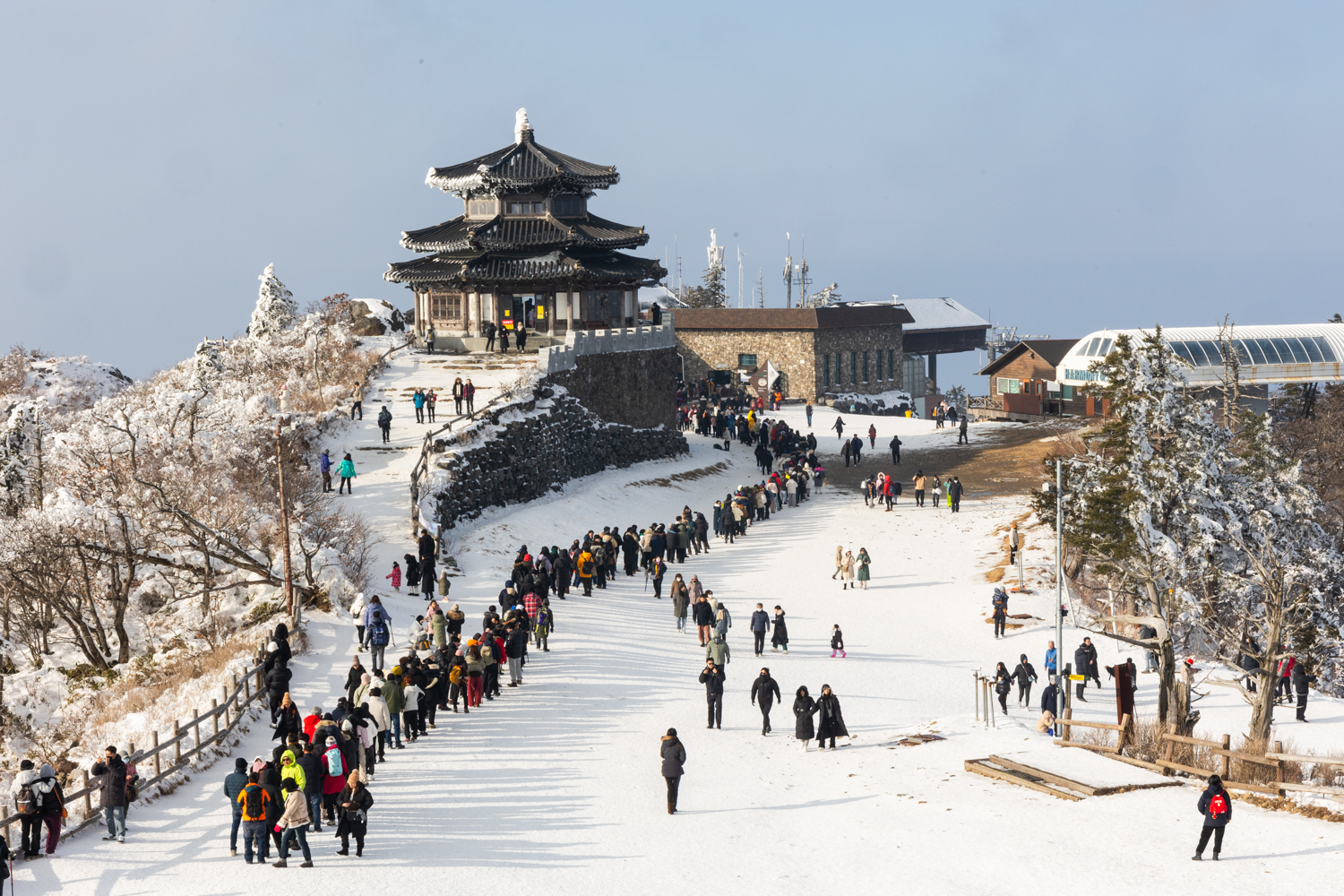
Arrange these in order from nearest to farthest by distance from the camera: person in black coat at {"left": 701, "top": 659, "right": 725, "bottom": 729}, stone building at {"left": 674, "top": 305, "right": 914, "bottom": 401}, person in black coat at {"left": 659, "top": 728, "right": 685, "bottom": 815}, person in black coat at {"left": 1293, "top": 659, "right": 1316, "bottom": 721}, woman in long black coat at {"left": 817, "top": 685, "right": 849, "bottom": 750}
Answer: person in black coat at {"left": 659, "top": 728, "right": 685, "bottom": 815} → woman in long black coat at {"left": 817, "top": 685, "right": 849, "bottom": 750} → person in black coat at {"left": 701, "top": 659, "right": 725, "bottom": 729} → person in black coat at {"left": 1293, "top": 659, "right": 1316, "bottom": 721} → stone building at {"left": 674, "top": 305, "right": 914, "bottom": 401}

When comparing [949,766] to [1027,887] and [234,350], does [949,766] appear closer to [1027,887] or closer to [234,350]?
[1027,887]

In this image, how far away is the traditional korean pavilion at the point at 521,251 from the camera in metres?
50.6

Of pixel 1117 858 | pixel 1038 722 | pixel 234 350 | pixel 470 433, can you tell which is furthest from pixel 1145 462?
pixel 234 350

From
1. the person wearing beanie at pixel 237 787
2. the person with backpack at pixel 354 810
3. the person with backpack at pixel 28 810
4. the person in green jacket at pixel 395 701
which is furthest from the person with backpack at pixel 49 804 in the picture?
the person in green jacket at pixel 395 701

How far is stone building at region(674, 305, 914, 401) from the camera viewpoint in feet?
239

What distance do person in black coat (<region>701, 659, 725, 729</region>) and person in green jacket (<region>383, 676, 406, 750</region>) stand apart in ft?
16.8

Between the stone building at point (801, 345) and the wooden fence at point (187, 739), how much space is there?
5471 centimetres

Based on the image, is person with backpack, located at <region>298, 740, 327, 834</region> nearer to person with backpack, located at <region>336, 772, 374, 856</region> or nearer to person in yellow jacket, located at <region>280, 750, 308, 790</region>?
person in yellow jacket, located at <region>280, 750, 308, 790</region>

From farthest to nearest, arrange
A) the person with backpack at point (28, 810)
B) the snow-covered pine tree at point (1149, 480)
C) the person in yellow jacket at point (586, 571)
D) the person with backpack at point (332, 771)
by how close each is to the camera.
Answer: the snow-covered pine tree at point (1149, 480)
the person in yellow jacket at point (586, 571)
the person with backpack at point (332, 771)
the person with backpack at point (28, 810)

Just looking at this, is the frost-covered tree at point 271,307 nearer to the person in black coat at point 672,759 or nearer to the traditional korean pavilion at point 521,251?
the traditional korean pavilion at point 521,251

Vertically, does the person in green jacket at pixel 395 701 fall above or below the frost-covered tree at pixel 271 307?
below

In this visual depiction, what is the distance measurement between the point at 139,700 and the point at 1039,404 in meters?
51.1

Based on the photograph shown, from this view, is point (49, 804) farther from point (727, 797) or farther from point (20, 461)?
point (20, 461)

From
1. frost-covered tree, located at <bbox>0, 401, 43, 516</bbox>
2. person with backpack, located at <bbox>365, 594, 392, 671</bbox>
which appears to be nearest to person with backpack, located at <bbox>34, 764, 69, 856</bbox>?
person with backpack, located at <bbox>365, 594, 392, 671</bbox>
